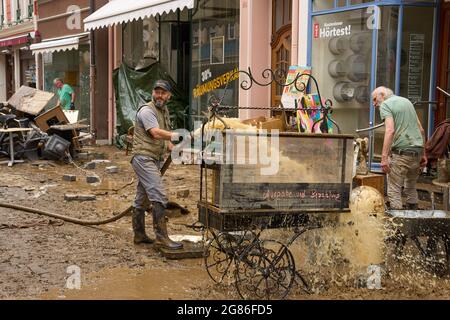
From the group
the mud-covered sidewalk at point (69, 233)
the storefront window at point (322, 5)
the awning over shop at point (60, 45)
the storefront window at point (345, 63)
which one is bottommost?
the mud-covered sidewalk at point (69, 233)

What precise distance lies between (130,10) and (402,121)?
8.76 meters

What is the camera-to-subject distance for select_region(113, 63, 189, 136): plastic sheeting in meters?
15.3

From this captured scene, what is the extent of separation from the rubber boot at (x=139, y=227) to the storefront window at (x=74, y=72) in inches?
521

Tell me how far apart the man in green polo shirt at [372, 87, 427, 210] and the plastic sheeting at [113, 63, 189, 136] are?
8.29 metres

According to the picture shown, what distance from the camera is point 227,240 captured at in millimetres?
5586

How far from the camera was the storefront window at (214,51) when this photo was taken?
13.2m

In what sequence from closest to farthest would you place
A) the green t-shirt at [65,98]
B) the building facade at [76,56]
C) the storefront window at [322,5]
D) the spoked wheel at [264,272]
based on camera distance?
the spoked wheel at [264,272] < the storefront window at [322,5] < the green t-shirt at [65,98] < the building facade at [76,56]

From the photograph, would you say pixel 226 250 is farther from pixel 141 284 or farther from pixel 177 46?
pixel 177 46

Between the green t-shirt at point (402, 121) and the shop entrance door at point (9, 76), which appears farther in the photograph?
the shop entrance door at point (9, 76)

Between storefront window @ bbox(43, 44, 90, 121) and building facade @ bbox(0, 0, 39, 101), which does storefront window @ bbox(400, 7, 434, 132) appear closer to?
storefront window @ bbox(43, 44, 90, 121)

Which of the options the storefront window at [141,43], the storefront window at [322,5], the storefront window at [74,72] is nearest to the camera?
the storefront window at [322,5]

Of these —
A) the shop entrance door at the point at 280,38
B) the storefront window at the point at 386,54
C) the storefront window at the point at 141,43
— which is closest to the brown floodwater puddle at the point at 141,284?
the storefront window at the point at 386,54

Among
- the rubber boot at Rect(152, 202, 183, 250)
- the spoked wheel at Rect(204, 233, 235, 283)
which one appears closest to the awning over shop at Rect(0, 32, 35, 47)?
the rubber boot at Rect(152, 202, 183, 250)

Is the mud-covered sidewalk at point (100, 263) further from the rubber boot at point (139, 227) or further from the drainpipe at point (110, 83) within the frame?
the drainpipe at point (110, 83)
